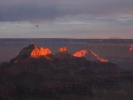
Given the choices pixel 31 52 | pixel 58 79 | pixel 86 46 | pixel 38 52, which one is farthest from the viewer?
pixel 86 46

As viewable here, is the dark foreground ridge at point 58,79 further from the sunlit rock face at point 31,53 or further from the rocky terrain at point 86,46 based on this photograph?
the rocky terrain at point 86,46

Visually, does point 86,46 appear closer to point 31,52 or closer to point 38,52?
point 38,52

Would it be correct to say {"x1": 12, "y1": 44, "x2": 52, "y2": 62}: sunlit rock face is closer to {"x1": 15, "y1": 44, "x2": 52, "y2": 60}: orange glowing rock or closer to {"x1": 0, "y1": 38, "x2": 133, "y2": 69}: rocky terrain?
{"x1": 15, "y1": 44, "x2": 52, "y2": 60}: orange glowing rock

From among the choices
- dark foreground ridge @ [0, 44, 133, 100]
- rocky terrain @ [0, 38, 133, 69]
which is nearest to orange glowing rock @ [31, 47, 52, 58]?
dark foreground ridge @ [0, 44, 133, 100]

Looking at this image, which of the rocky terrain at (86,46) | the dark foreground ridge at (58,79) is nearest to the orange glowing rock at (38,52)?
the dark foreground ridge at (58,79)

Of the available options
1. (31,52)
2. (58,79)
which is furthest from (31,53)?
(58,79)

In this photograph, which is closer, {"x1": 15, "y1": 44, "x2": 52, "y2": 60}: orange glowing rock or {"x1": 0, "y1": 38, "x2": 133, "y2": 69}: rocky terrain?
{"x1": 15, "y1": 44, "x2": 52, "y2": 60}: orange glowing rock

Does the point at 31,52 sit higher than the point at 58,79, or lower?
higher

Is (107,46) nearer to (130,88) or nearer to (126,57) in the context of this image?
(126,57)

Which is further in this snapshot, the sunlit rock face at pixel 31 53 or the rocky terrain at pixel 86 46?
the rocky terrain at pixel 86 46
